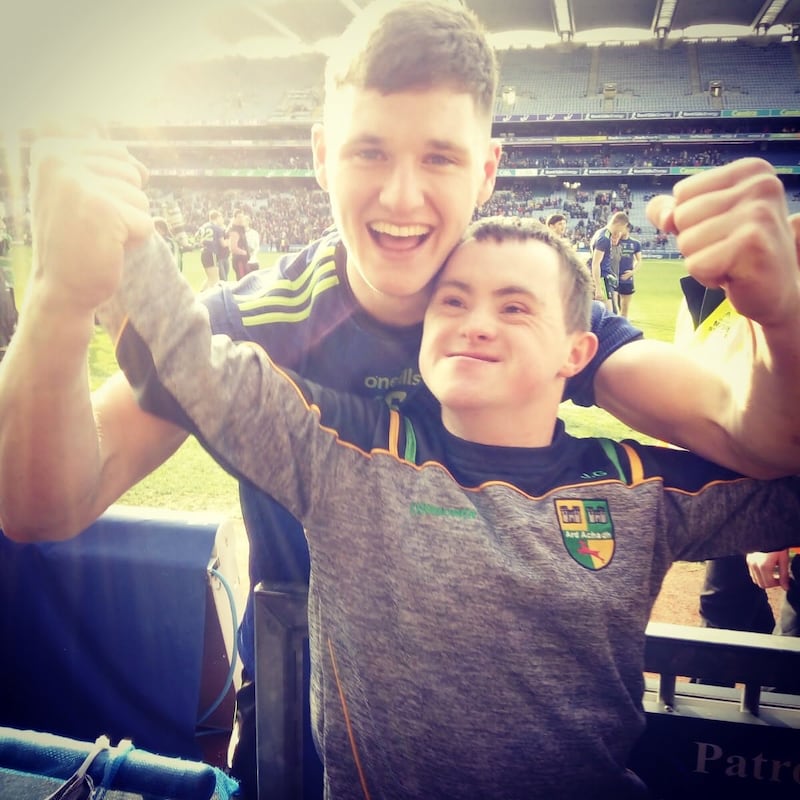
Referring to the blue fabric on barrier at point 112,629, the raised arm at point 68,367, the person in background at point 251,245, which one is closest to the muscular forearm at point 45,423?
the raised arm at point 68,367

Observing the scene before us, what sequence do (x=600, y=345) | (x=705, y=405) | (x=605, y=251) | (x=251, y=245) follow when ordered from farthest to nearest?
(x=251, y=245)
(x=605, y=251)
(x=600, y=345)
(x=705, y=405)

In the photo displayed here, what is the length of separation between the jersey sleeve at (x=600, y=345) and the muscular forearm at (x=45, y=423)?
120 centimetres

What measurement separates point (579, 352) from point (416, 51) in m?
0.82

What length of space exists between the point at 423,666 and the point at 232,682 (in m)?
1.31

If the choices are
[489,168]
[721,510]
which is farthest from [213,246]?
[721,510]

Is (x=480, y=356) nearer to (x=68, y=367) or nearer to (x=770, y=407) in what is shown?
(x=770, y=407)

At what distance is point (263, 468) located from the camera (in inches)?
51.4

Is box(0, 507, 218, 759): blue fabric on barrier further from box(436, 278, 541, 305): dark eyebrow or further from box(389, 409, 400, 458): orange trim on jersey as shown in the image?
box(436, 278, 541, 305): dark eyebrow

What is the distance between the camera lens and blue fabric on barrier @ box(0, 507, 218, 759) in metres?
2.11

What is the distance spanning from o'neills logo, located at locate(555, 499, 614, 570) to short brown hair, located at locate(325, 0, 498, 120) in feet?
3.36

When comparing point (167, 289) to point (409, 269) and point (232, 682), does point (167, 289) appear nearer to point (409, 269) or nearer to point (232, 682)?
point (409, 269)

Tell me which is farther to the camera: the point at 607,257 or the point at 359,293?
the point at 607,257

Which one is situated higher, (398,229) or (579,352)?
(398,229)

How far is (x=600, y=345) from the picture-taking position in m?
1.72
